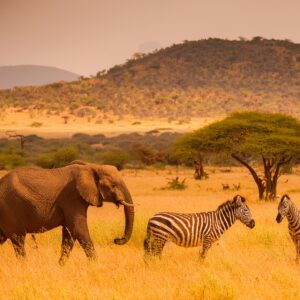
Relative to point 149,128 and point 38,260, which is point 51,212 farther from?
point 149,128

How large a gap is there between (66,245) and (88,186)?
47.9 inches

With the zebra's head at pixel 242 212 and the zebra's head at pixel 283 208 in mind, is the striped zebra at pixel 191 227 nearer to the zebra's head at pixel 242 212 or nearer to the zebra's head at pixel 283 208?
the zebra's head at pixel 242 212

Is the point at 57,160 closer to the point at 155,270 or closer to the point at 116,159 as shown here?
the point at 116,159

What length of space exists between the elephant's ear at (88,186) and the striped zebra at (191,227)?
0.98 meters

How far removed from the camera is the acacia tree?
2644 centimetres

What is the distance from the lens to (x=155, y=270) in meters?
9.48

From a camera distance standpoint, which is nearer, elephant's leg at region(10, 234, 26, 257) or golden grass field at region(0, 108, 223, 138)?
elephant's leg at region(10, 234, 26, 257)

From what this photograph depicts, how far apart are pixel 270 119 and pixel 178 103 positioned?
71541 millimetres

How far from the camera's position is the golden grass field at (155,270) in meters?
7.82

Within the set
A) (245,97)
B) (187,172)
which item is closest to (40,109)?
(245,97)

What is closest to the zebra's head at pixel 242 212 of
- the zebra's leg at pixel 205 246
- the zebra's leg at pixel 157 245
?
the zebra's leg at pixel 205 246

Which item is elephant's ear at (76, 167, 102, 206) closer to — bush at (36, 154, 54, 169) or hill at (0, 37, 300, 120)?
bush at (36, 154, 54, 169)

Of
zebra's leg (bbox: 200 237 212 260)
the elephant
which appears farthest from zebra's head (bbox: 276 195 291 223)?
the elephant

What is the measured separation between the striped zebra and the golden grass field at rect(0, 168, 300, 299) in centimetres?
29
